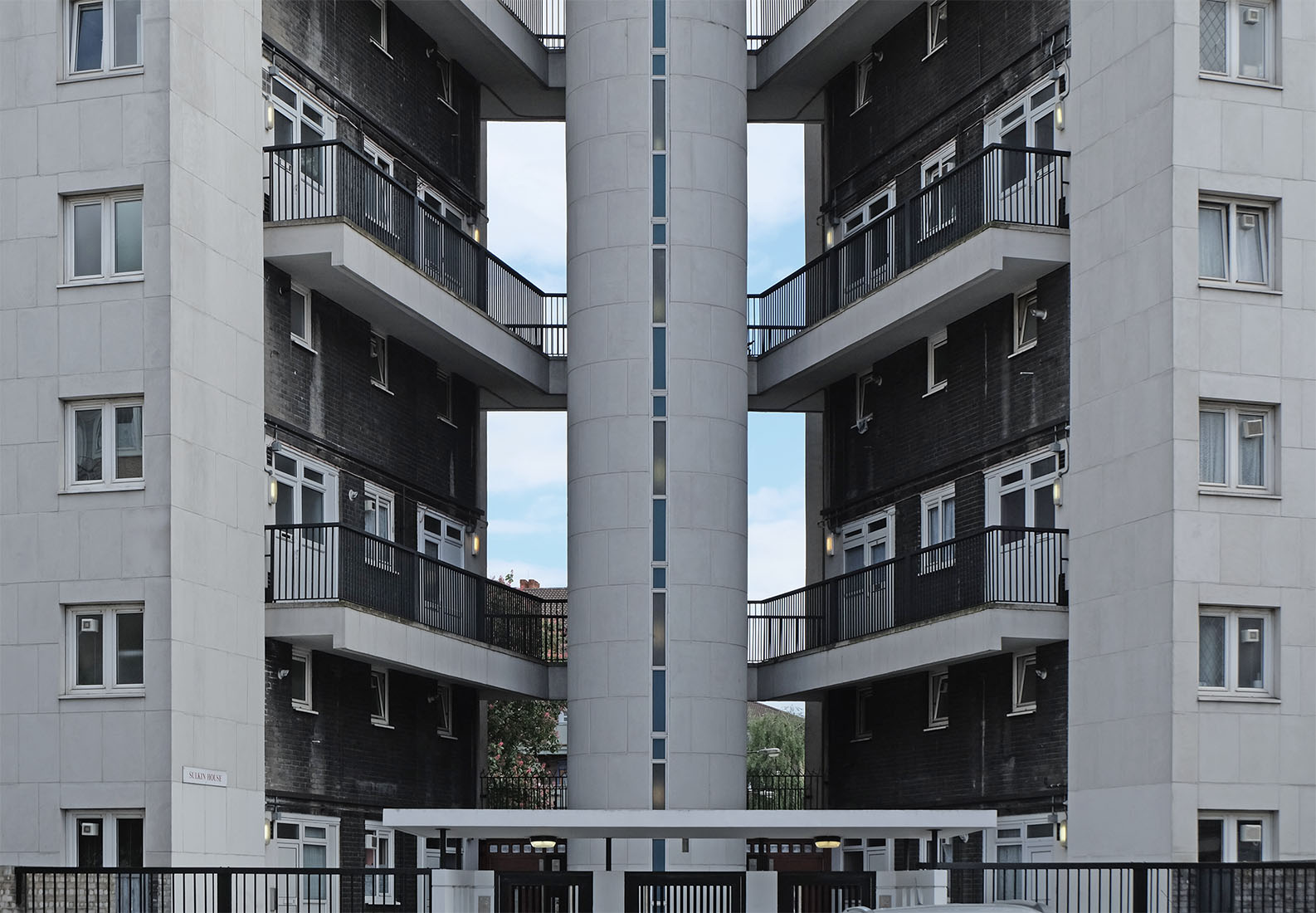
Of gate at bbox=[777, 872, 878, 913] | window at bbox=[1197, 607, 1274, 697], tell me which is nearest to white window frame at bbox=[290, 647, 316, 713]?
gate at bbox=[777, 872, 878, 913]

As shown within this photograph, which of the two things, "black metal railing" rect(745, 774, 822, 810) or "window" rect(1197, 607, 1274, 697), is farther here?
"black metal railing" rect(745, 774, 822, 810)

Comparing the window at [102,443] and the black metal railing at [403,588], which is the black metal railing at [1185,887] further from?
the window at [102,443]

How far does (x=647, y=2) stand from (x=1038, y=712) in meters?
12.9

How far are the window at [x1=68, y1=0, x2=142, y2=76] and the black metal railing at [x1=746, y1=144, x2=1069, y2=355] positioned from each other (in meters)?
11.0

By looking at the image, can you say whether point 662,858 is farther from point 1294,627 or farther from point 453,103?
point 453,103

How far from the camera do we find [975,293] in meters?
27.4

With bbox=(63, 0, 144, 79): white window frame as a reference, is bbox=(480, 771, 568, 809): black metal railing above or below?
below

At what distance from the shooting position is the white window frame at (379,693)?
28.6 meters

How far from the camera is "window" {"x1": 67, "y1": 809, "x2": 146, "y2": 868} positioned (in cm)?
2286

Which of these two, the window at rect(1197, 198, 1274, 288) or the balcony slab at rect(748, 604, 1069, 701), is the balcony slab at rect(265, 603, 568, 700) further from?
the window at rect(1197, 198, 1274, 288)

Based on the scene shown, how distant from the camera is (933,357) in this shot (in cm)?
2988

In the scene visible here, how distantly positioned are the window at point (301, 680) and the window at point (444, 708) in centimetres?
481

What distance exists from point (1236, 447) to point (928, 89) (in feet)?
31.0

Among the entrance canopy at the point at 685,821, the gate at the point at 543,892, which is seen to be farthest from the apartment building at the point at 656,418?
the entrance canopy at the point at 685,821
